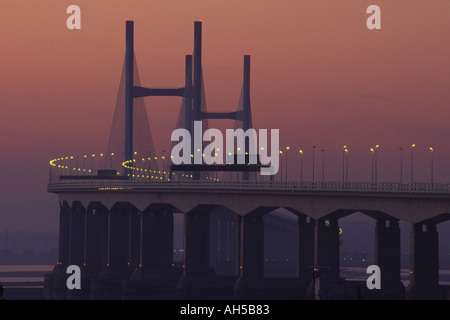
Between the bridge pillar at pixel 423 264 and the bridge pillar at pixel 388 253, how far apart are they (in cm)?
1093

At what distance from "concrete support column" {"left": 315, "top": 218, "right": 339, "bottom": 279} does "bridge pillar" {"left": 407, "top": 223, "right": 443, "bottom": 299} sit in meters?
19.2

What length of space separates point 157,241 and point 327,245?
141 feet

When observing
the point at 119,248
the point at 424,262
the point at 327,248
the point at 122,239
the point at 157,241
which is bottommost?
the point at 119,248

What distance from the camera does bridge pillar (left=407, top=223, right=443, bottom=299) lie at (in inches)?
4092

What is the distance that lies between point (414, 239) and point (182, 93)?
9793 cm

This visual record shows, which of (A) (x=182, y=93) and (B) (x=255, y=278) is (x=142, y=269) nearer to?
(B) (x=255, y=278)

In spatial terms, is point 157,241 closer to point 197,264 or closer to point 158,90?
point 197,264

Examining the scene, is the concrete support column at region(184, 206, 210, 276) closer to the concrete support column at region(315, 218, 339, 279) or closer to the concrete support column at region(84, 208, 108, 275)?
the concrete support column at region(315, 218, 339, 279)

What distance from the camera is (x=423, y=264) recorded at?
10450 cm

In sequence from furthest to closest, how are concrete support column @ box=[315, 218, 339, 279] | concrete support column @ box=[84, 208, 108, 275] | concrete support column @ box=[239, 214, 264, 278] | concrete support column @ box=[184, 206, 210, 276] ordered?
concrete support column @ box=[84, 208, 108, 275] → concrete support column @ box=[184, 206, 210, 276] → concrete support column @ box=[239, 214, 264, 278] → concrete support column @ box=[315, 218, 339, 279]

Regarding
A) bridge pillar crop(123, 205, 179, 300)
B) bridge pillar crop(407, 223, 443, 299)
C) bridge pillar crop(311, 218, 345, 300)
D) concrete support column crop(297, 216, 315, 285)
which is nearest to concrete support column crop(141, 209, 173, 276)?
bridge pillar crop(123, 205, 179, 300)

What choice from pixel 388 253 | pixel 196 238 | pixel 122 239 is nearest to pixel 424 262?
pixel 388 253

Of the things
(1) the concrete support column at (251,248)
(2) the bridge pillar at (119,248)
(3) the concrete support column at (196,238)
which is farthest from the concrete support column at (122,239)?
(1) the concrete support column at (251,248)
